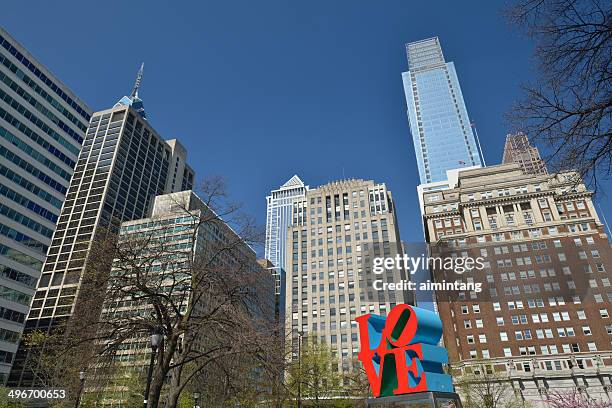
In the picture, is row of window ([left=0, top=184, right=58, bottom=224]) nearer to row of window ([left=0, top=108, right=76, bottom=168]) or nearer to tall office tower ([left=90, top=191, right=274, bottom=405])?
row of window ([left=0, top=108, right=76, bottom=168])

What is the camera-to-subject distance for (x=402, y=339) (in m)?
15.8

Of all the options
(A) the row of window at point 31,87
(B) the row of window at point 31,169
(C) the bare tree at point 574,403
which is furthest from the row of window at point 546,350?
(A) the row of window at point 31,87

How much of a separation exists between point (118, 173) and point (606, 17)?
150m

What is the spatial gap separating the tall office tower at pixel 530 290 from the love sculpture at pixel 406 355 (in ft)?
206

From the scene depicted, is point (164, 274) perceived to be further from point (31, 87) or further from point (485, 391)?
point (31, 87)

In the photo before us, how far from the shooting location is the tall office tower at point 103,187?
11244 cm

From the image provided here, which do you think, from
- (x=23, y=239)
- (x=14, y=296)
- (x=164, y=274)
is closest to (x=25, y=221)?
(x=23, y=239)

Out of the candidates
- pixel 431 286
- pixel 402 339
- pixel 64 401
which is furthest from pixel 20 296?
pixel 431 286

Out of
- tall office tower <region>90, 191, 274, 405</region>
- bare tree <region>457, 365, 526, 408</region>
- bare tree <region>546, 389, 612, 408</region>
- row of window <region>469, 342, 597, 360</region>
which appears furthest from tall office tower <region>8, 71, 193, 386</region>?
bare tree <region>546, 389, 612, 408</region>

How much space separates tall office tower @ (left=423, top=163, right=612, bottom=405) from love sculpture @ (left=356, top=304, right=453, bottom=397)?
206 ft

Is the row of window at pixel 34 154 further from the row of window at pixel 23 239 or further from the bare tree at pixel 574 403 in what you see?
the bare tree at pixel 574 403

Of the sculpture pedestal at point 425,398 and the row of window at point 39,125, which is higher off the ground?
the row of window at point 39,125

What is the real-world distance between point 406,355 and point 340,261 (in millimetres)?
82859

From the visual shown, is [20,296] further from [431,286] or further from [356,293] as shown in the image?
[431,286]
